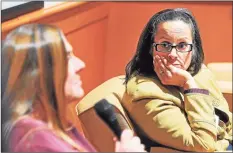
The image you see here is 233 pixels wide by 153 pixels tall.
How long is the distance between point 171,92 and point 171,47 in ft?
0.34

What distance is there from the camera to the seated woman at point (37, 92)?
1.02 m

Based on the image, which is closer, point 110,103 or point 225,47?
point 110,103

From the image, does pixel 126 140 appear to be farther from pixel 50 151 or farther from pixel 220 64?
pixel 220 64

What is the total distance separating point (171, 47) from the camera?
1113 millimetres

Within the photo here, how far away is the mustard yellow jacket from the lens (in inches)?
43.4

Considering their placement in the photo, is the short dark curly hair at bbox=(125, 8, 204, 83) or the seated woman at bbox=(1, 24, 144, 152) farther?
the short dark curly hair at bbox=(125, 8, 204, 83)

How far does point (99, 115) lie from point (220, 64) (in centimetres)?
42

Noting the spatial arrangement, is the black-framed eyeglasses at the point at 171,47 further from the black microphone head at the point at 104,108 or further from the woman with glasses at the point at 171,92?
the black microphone head at the point at 104,108

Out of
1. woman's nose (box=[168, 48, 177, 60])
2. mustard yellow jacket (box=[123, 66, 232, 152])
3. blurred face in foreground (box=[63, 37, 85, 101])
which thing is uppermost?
woman's nose (box=[168, 48, 177, 60])

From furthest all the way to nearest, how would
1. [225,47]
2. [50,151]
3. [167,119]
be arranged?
1. [225,47]
2. [167,119]
3. [50,151]

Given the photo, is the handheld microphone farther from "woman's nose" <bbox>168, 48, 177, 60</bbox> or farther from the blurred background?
"woman's nose" <bbox>168, 48, 177, 60</bbox>

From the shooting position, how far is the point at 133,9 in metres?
1.17

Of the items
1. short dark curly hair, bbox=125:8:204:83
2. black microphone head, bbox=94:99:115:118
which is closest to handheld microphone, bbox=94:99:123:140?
black microphone head, bbox=94:99:115:118

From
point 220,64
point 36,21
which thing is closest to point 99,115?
point 36,21
